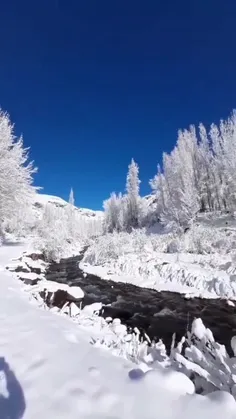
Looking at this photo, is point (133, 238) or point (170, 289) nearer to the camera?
point (170, 289)

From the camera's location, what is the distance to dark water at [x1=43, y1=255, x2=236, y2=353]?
780 centimetres

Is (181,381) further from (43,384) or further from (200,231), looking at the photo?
(200,231)

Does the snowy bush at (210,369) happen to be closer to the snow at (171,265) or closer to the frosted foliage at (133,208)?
the snow at (171,265)

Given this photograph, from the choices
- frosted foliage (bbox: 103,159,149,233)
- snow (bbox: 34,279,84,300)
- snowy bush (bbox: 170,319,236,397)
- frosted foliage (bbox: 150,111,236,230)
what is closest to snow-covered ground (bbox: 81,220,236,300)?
snow (bbox: 34,279,84,300)

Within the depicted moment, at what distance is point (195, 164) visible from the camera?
42469 millimetres

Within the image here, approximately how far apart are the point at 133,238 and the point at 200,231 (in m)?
5.66

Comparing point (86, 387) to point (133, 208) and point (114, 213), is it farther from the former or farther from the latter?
point (114, 213)

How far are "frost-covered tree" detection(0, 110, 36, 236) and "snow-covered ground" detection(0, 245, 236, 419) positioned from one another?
16623 mm

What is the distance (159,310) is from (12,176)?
47.6 ft

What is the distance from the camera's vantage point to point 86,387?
8.80 feet

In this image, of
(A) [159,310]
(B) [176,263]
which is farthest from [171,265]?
(A) [159,310]

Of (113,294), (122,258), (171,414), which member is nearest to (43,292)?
(113,294)

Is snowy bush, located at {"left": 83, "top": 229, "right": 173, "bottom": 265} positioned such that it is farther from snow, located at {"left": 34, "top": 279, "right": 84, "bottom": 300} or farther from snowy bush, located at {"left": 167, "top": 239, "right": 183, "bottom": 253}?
snow, located at {"left": 34, "top": 279, "right": 84, "bottom": 300}

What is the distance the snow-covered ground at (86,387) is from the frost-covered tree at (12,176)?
654 inches
